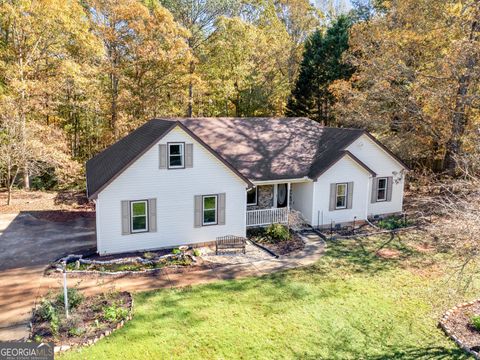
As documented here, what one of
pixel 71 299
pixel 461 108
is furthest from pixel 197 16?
pixel 71 299

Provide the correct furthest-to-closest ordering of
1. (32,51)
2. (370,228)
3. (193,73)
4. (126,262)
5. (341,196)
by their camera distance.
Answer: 1. (193,73)
2. (32,51)
3. (341,196)
4. (370,228)
5. (126,262)

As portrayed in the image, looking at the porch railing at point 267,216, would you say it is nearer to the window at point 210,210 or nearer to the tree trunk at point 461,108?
the window at point 210,210

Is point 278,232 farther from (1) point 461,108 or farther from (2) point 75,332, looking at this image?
(1) point 461,108

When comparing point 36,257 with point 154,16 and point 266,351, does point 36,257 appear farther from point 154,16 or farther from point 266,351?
point 154,16

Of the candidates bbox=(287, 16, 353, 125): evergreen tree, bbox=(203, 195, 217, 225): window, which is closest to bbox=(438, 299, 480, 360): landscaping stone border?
bbox=(203, 195, 217, 225): window

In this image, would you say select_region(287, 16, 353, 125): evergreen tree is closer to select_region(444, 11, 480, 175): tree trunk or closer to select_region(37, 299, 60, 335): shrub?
select_region(444, 11, 480, 175): tree trunk

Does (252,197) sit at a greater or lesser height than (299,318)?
greater

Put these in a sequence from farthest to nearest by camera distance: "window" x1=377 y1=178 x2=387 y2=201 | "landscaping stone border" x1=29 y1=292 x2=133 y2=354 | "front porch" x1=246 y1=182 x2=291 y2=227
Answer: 1. "window" x1=377 y1=178 x2=387 y2=201
2. "front porch" x1=246 y1=182 x2=291 y2=227
3. "landscaping stone border" x1=29 y1=292 x2=133 y2=354

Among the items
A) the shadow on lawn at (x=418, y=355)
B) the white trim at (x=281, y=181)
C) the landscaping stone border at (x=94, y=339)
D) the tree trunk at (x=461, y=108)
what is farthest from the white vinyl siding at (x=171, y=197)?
the tree trunk at (x=461, y=108)

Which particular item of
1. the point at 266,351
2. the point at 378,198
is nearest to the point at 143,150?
the point at 266,351
